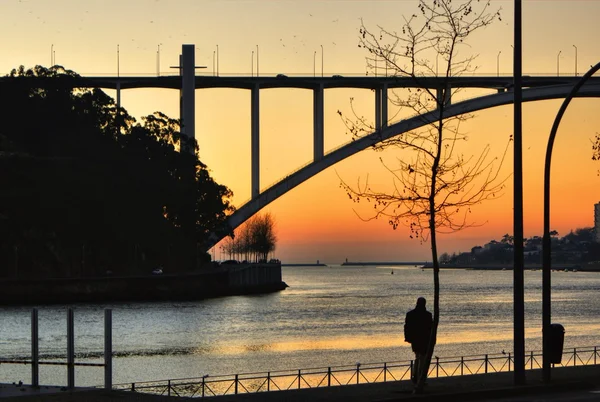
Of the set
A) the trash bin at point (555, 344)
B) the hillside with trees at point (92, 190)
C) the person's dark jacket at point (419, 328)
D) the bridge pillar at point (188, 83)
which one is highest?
the bridge pillar at point (188, 83)

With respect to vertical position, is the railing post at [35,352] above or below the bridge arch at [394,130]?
below

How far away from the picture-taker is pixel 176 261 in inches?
4242

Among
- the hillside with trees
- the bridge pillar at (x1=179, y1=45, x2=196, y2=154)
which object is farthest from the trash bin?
the hillside with trees

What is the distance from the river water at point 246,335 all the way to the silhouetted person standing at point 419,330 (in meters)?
19.7

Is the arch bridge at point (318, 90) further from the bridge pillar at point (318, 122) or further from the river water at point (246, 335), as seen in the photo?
the river water at point (246, 335)

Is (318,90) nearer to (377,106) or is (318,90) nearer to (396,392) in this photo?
(377,106)

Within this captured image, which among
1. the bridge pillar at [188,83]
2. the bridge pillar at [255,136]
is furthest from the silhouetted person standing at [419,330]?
the bridge pillar at [188,83]

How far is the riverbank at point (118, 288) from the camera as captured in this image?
8938 centimetres

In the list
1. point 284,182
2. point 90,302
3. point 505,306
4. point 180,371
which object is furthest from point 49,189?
point 180,371

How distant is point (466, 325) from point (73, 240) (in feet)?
116

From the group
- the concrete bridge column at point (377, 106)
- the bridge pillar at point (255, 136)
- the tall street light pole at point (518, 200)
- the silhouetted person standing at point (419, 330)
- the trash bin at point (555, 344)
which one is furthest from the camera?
the bridge pillar at point (255, 136)

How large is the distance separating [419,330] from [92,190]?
80.0 meters

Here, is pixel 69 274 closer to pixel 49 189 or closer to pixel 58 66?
pixel 49 189

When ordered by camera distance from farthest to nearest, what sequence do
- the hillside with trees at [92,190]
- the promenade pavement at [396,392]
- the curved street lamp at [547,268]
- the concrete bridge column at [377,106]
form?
the hillside with trees at [92,190] → the concrete bridge column at [377,106] → the curved street lamp at [547,268] → the promenade pavement at [396,392]
